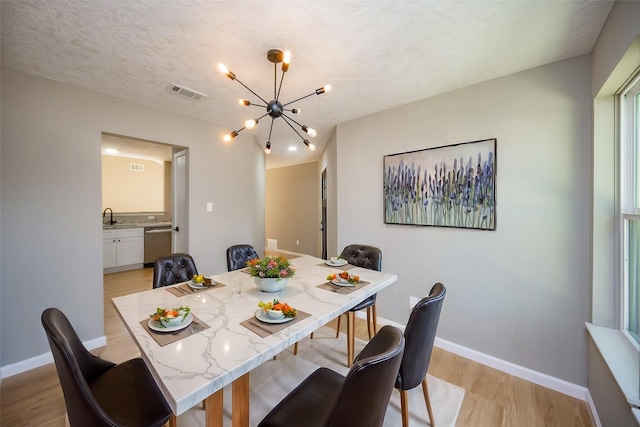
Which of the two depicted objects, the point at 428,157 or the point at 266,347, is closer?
the point at 266,347

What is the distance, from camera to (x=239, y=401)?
3.47ft

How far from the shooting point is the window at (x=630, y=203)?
149 centimetres

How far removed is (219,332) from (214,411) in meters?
0.30

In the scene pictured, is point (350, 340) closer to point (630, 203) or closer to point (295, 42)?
point (630, 203)

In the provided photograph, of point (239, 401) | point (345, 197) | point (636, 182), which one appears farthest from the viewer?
point (345, 197)

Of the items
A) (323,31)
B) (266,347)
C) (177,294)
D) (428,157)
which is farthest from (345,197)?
(266,347)

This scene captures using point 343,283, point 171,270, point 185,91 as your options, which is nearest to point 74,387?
point 171,270

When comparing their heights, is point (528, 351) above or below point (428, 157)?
below

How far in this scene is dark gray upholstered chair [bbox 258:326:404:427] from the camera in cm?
79

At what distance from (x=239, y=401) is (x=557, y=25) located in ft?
8.66

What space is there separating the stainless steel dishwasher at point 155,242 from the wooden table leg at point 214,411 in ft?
17.9

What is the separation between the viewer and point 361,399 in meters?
0.81

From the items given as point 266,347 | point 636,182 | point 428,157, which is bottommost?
point 266,347

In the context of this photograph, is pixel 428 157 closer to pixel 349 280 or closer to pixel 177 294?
pixel 349 280
